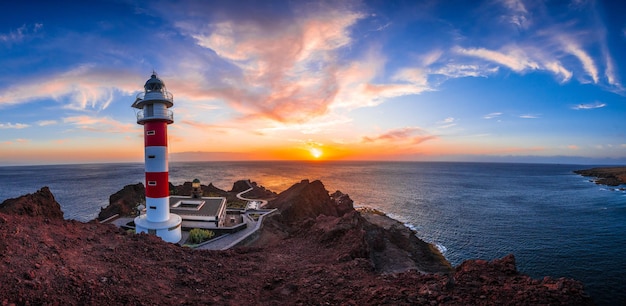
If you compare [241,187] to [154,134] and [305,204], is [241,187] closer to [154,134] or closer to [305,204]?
[305,204]

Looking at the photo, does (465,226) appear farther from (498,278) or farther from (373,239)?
(498,278)

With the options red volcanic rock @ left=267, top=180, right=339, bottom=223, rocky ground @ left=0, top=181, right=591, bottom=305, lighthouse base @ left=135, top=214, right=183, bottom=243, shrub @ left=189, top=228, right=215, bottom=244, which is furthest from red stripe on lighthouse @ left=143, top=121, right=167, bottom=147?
red volcanic rock @ left=267, top=180, right=339, bottom=223

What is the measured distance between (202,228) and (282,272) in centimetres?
1415

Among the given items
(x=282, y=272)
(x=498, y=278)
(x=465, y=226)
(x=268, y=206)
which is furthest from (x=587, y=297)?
(x=465, y=226)

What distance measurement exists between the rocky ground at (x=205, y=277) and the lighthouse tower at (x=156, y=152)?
23.0 feet

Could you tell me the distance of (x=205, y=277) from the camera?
36.8ft

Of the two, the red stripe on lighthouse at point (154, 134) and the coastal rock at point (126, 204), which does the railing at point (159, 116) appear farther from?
the coastal rock at point (126, 204)

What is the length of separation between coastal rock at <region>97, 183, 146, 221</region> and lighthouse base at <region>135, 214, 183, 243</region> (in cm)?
1123

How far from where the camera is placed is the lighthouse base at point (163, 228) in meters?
21.4

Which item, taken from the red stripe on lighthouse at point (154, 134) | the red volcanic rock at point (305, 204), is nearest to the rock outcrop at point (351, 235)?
the red volcanic rock at point (305, 204)

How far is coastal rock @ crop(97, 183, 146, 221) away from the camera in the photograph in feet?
103

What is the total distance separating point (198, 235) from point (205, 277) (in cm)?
1265

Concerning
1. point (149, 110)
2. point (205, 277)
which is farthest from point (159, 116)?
point (205, 277)

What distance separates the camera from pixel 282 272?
1300cm
